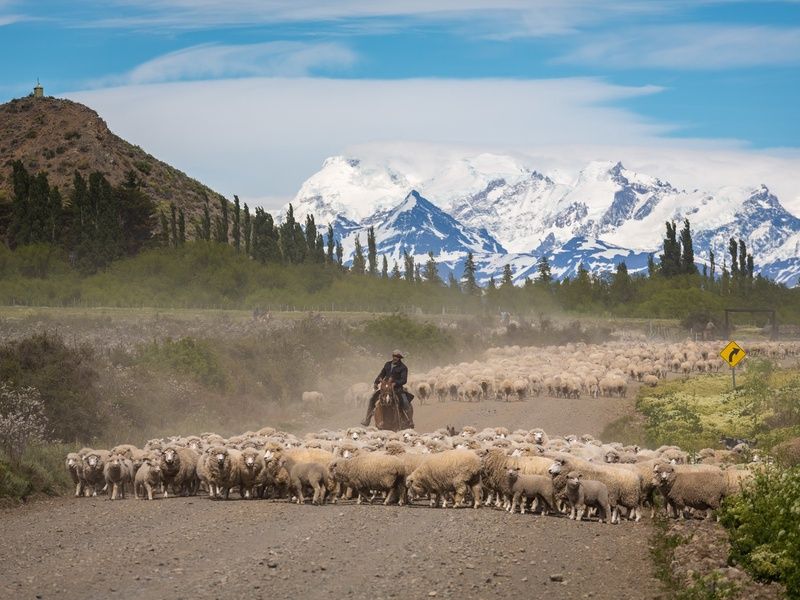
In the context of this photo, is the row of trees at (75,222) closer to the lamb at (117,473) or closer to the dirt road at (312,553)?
the lamb at (117,473)

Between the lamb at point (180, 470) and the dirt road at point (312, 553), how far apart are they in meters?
1.10

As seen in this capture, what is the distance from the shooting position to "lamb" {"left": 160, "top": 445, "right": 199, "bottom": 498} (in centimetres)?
2081

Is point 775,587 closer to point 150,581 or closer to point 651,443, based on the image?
point 150,581

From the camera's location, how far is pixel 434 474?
19766 millimetres

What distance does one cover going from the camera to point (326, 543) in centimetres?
1595

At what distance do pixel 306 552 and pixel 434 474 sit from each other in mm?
4739

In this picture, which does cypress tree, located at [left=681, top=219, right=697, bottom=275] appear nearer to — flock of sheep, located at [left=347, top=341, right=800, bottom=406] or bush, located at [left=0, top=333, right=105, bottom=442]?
flock of sheep, located at [left=347, top=341, right=800, bottom=406]

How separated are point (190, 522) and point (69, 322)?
42534 mm

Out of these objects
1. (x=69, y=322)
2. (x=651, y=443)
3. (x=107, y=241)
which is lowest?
(x=651, y=443)

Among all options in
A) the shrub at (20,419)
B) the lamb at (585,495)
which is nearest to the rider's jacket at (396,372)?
the shrub at (20,419)

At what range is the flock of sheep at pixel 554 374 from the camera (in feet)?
154

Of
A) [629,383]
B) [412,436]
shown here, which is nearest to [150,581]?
[412,436]

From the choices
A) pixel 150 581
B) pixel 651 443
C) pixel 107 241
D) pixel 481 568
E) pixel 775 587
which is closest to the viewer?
pixel 775 587

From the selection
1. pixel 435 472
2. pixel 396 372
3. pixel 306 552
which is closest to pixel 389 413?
pixel 396 372
